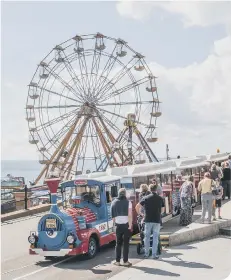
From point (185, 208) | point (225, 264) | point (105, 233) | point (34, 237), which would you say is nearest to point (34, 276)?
point (34, 237)

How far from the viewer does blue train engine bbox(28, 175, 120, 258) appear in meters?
11.5

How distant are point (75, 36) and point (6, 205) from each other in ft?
52.7

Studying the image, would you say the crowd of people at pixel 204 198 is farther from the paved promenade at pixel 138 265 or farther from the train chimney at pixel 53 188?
the train chimney at pixel 53 188

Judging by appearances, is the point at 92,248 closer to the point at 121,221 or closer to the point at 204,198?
the point at 121,221

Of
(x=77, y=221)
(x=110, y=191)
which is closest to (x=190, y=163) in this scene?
(x=110, y=191)

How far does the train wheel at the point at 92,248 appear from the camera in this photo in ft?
38.6

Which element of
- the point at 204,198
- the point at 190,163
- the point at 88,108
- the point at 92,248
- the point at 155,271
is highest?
the point at 88,108

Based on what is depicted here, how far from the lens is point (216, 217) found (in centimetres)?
1430

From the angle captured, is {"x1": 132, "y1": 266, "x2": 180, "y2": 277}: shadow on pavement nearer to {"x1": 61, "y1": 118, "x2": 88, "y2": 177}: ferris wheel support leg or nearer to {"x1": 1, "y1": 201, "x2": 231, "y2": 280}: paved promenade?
{"x1": 1, "y1": 201, "x2": 231, "y2": 280}: paved promenade

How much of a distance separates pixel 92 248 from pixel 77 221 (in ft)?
2.44

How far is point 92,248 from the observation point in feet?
39.1

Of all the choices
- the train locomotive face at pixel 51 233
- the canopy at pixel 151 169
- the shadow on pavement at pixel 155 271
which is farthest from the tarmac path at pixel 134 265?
the canopy at pixel 151 169

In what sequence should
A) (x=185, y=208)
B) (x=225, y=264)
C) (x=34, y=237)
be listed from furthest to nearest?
(x=185, y=208), (x=34, y=237), (x=225, y=264)

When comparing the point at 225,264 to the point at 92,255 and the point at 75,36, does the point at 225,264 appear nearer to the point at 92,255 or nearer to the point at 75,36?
the point at 92,255
